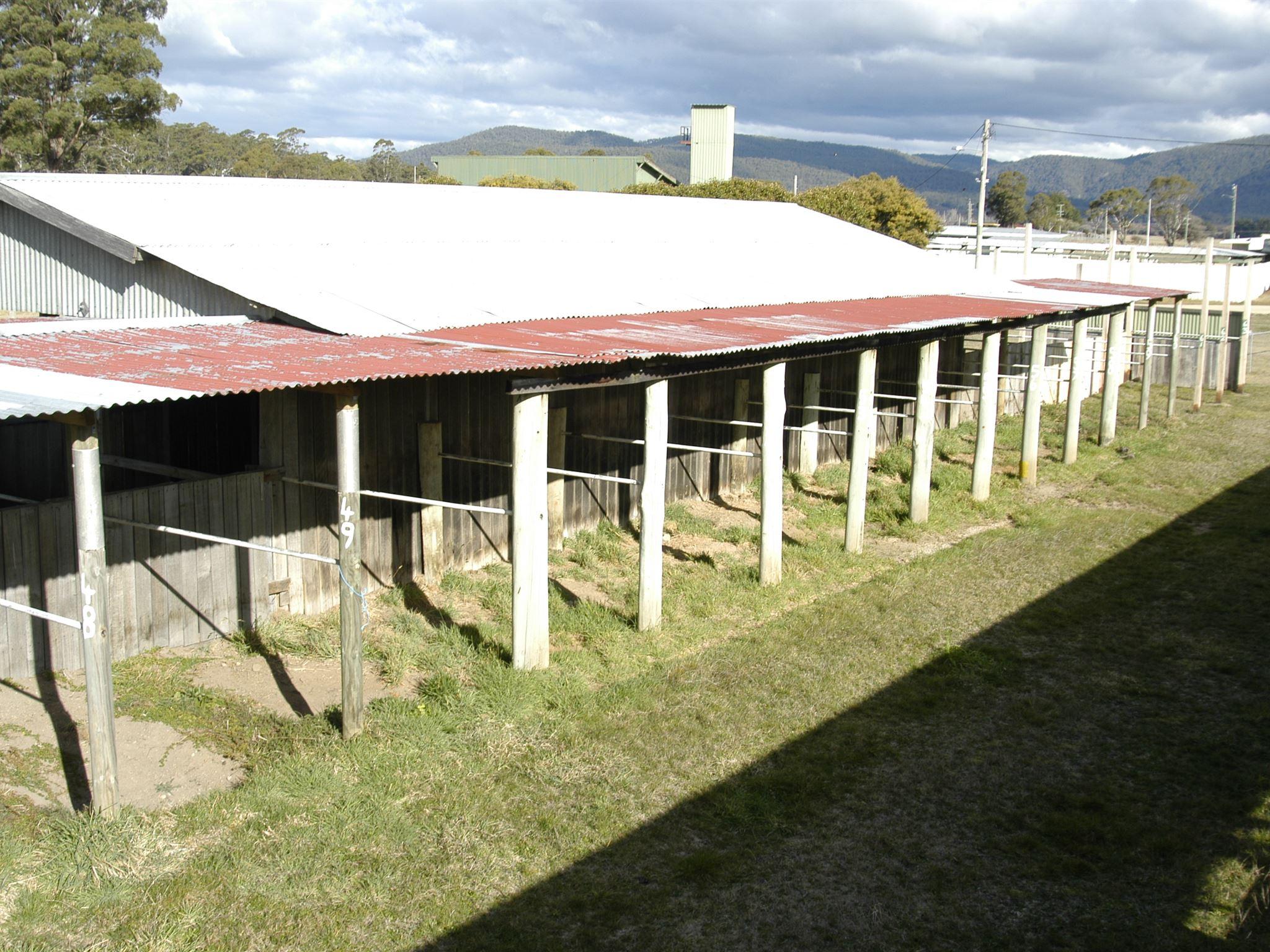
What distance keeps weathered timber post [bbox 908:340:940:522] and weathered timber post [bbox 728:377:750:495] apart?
7.60ft

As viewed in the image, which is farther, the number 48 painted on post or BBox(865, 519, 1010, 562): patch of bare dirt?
BBox(865, 519, 1010, 562): patch of bare dirt

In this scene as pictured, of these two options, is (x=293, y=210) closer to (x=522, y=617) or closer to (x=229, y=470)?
(x=229, y=470)

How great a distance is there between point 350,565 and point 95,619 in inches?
68.0

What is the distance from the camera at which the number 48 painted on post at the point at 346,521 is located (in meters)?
7.98

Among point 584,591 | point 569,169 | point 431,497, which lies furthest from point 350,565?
point 569,169

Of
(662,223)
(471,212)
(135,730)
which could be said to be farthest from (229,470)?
(662,223)

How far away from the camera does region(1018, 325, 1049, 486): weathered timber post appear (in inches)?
693

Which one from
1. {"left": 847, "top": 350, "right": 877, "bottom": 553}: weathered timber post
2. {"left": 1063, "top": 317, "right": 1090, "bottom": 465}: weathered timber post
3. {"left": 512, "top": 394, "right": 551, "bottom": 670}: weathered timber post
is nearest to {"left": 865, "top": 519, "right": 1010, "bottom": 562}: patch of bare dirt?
{"left": 847, "top": 350, "right": 877, "bottom": 553}: weathered timber post

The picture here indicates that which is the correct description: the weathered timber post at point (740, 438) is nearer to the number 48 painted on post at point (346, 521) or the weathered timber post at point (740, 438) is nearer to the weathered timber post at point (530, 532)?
the weathered timber post at point (530, 532)

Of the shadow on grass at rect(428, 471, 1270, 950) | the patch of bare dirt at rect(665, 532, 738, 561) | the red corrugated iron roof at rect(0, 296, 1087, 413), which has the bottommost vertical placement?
the shadow on grass at rect(428, 471, 1270, 950)

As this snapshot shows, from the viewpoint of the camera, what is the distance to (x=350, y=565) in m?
8.05

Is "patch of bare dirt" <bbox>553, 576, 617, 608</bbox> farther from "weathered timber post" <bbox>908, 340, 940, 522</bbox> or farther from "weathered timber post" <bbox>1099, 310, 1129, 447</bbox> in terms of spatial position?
"weathered timber post" <bbox>1099, 310, 1129, 447</bbox>

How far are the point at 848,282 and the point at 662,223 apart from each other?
3.18m

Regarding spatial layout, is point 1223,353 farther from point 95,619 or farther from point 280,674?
point 95,619
